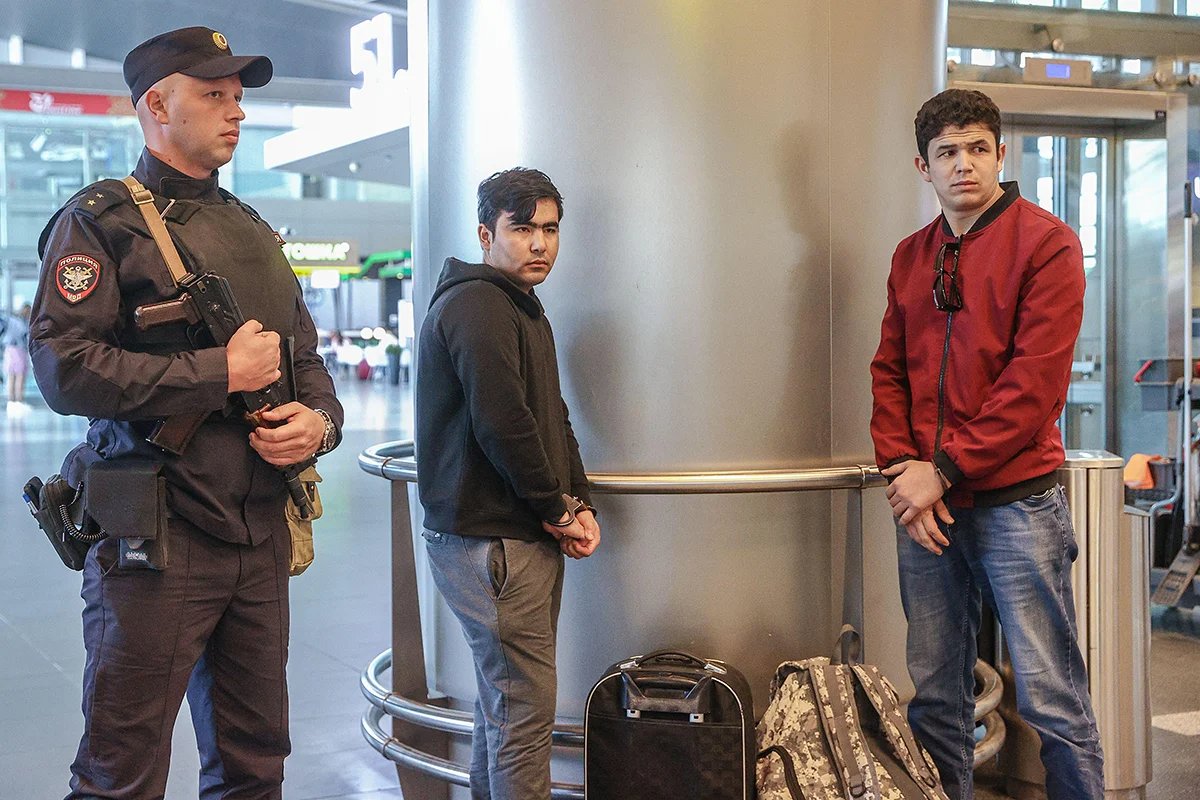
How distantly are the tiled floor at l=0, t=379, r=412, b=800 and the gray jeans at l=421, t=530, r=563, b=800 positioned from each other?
Result: 1144 mm

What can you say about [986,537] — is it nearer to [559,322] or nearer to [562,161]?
[559,322]

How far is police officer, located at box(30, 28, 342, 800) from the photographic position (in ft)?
7.30

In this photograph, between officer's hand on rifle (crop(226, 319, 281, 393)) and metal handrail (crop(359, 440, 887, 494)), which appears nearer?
officer's hand on rifle (crop(226, 319, 281, 393))

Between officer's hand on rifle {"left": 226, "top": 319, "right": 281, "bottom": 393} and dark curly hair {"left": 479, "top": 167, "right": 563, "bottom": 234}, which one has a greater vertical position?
dark curly hair {"left": 479, "top": 167, "right": 563, "bottom": 234}

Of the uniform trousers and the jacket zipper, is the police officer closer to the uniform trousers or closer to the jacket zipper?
the uniform trousers

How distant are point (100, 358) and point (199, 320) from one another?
20 cm

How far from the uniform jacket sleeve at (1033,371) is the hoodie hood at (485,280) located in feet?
3.32

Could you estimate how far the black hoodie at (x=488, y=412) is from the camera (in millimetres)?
2686

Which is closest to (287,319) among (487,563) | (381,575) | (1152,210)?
(487,563)

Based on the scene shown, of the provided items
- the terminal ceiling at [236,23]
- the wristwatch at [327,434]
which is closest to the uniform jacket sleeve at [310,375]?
the wristwatch at [327,434]

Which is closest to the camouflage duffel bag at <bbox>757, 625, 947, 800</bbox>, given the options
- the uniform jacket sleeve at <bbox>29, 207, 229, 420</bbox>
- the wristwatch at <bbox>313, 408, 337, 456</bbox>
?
the wristwatch at <bbox>313, 408, 337, 456</bbox>

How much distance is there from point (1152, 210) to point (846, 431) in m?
4.33

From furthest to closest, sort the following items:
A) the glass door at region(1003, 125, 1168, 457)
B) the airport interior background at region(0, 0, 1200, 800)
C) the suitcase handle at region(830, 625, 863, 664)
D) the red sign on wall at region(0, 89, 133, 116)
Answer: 1. the red sign on wall at region(0, 89, 133, 116)
2. the glass door at region(1003, 125, 1168, 457)
3. the suitcase handle at region(830, 625, 863, 664)
4. the airport interior background at region(0, 0, 1200, 800)

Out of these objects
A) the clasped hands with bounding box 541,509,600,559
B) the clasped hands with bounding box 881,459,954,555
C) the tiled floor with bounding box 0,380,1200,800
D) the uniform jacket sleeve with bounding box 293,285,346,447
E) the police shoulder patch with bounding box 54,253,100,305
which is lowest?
the tiled floor with bounding box 0,380,1200,800
